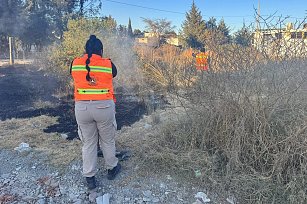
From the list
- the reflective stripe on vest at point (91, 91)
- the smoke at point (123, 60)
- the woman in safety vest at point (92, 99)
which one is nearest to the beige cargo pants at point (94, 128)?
the woman in safety vest at point (92, 99)

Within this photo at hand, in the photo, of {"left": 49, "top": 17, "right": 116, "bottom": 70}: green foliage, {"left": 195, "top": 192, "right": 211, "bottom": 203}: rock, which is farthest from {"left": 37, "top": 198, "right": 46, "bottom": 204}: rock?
{"left": 49, "top": 17, "right": 116, "bottom": 70}: green foliage

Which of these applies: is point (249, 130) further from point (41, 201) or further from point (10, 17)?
point (10, 17)

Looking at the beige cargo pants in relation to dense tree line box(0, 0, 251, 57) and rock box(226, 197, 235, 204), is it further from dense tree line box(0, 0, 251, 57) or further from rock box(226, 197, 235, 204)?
dense tree line box(0, 0, 251, 57)

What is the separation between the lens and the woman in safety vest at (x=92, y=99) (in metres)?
3.24

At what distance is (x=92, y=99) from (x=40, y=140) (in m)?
2.40

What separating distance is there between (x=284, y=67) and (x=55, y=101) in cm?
711

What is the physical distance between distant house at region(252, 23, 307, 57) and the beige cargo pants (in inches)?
83.7

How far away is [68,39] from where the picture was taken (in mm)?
11523

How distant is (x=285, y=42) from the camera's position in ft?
11.4

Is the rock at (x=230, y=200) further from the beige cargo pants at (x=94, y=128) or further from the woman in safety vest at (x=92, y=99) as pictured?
the woman in safety vest at (x=92, y=99)

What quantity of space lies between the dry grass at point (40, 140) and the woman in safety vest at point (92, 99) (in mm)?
837

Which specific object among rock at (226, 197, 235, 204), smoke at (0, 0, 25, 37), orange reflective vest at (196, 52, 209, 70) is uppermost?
smoke at (0, 0, 25, 37)

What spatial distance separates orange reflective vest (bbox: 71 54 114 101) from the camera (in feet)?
10.6

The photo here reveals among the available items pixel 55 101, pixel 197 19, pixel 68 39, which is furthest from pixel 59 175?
pixel 197 19
